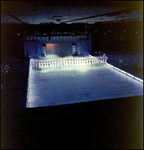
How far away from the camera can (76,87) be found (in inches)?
307

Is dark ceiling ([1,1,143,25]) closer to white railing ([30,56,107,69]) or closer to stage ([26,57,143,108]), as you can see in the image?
stage ([26,57,143,108])

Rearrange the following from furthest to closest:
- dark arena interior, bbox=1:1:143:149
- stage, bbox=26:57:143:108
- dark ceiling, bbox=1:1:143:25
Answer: stage, bbox=26:57:143:108, dark arena interior, bbox=1:1:143:149, dark ceiling, bbox=1:1:143:25

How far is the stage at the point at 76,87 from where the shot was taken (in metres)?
6.48

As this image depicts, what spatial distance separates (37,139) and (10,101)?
261 centimetres

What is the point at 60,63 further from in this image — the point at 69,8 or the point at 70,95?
the point at 69,8

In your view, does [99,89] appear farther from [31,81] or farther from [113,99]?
[31,81]

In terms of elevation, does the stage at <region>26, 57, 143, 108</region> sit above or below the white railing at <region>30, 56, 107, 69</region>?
below

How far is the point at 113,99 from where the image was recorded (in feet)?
20.4

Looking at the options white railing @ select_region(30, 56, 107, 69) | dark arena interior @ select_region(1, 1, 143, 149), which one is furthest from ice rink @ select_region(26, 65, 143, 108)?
white railing @ select_region(30, 56, 107, 69)

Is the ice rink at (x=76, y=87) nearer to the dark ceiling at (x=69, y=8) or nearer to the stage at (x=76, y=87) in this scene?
the stage at (x=76, y=87)

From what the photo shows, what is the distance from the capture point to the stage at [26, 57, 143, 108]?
6480 millimetres

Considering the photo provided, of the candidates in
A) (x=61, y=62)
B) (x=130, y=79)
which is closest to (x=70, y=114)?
(x=130, y=79)

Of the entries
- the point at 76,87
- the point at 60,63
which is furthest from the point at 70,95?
the point at 60,63

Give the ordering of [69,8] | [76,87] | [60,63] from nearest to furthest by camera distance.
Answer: [69,8] < [76,87] < [60,63]
